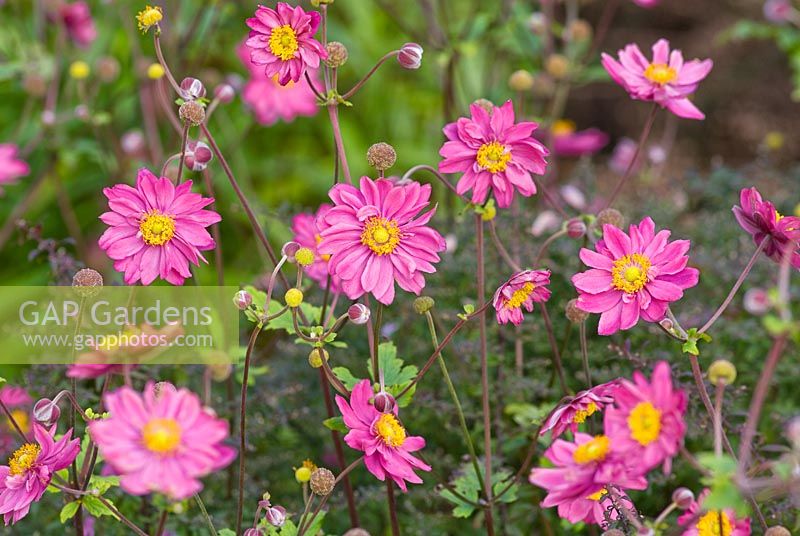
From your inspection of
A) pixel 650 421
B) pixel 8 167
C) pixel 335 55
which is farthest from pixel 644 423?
pixel 8 167

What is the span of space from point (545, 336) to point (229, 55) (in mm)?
2033

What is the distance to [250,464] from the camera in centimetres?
172

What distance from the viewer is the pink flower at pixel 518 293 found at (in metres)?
1.24

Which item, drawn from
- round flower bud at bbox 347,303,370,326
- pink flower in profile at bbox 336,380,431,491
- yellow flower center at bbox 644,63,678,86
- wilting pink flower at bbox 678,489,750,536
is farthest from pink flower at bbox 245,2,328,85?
wilting pink flower at bbox 678,489,750,536

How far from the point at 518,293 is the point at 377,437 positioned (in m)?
0.28

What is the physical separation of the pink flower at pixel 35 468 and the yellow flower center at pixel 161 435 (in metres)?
0.29

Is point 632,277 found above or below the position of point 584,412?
above

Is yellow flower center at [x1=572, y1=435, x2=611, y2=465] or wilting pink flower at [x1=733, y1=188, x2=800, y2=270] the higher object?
wilting pink flower at [x1=733, y1=188, x2=800, y2=270]

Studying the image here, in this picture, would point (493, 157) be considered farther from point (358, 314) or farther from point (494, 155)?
point (358, 314)

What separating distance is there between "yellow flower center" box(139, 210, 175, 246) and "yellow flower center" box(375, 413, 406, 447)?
1.28 ft

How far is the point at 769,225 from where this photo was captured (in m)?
1.24

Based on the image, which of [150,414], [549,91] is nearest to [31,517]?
[150,414]

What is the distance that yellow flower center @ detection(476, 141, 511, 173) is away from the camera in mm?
1309

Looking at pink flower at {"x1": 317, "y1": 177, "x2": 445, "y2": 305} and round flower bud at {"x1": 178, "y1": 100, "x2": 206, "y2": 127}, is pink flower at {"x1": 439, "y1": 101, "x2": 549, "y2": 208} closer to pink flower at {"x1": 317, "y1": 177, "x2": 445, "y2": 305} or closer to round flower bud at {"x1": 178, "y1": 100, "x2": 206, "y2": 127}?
pink flower at {"x1": 317, "y1": 177, "x2": 445, "y2": 305}
